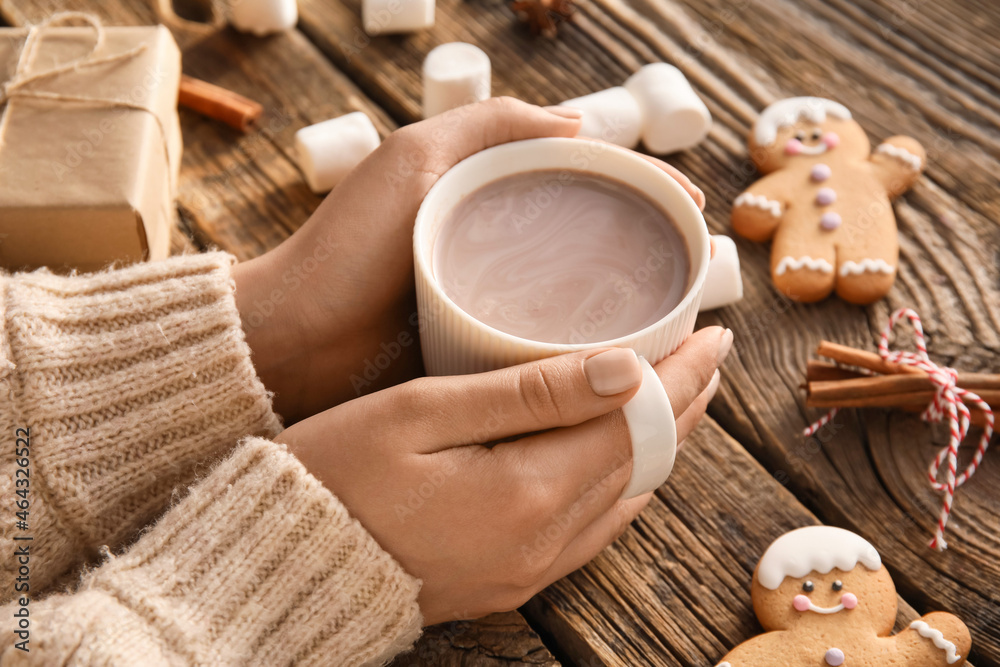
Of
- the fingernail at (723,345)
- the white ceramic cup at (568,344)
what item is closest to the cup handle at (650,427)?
the white ceramic cup at (568,344)

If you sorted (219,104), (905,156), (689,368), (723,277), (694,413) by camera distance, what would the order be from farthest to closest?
(219,104), (905,156), (723,277), (694,413), (689,368)

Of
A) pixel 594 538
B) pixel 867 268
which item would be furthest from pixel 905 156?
pixel 594 538

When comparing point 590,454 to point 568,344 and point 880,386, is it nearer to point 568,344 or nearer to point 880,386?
point 568,344

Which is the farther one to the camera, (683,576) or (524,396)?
(683,576)

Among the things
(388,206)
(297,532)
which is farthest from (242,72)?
(297,532)

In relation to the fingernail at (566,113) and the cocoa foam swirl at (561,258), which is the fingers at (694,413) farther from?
the fingernail at (566,113)

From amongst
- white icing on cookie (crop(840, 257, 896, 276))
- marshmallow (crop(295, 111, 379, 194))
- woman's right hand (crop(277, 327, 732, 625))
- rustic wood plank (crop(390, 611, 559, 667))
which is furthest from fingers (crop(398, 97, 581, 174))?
rustic wood plank (crop(390, 611, 559, 667))

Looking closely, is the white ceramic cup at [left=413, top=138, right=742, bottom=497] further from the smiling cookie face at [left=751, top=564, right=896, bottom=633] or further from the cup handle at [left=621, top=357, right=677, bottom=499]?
the smiling cookie face at [left=751, top=564, right=896, bottom=633]
